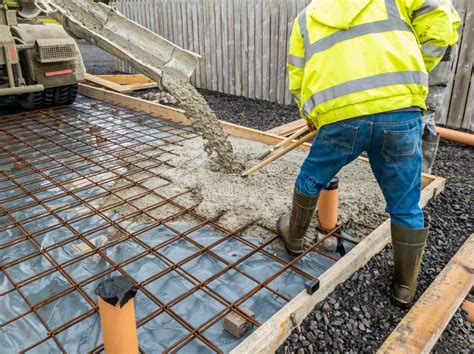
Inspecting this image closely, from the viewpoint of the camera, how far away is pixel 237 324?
1819 millimetres

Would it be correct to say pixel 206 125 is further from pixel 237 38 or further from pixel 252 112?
pixel 237 38

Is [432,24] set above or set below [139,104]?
above

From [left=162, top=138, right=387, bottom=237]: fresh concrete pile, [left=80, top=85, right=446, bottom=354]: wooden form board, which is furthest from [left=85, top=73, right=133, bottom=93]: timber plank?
[left=80, top=85, right=446, bottom=354]: wooden form board

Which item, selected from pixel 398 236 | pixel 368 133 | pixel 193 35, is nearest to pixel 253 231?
pixel 398 236

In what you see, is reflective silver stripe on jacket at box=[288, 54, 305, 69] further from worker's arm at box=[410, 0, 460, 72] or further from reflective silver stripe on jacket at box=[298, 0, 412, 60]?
worker's arm at box=[410, 0, 460, 72]

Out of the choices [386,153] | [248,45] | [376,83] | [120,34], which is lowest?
[248,45]

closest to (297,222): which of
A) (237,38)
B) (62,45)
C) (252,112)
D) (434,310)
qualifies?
(434,310)

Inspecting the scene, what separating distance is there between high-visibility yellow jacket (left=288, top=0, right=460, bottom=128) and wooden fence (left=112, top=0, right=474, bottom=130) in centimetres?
Answer: 327

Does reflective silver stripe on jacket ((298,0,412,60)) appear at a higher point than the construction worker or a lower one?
higher

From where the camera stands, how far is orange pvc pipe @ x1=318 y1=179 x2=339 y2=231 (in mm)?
2449

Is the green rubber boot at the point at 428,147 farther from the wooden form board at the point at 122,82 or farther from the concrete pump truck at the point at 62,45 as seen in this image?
the wooden form board at the point at 122,82

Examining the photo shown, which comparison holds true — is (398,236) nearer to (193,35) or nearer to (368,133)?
(368,133)

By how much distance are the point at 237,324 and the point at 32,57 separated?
4.28 meters

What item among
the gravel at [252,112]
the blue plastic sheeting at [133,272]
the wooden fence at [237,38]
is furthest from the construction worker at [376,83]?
the wooden fence at [237,38]
